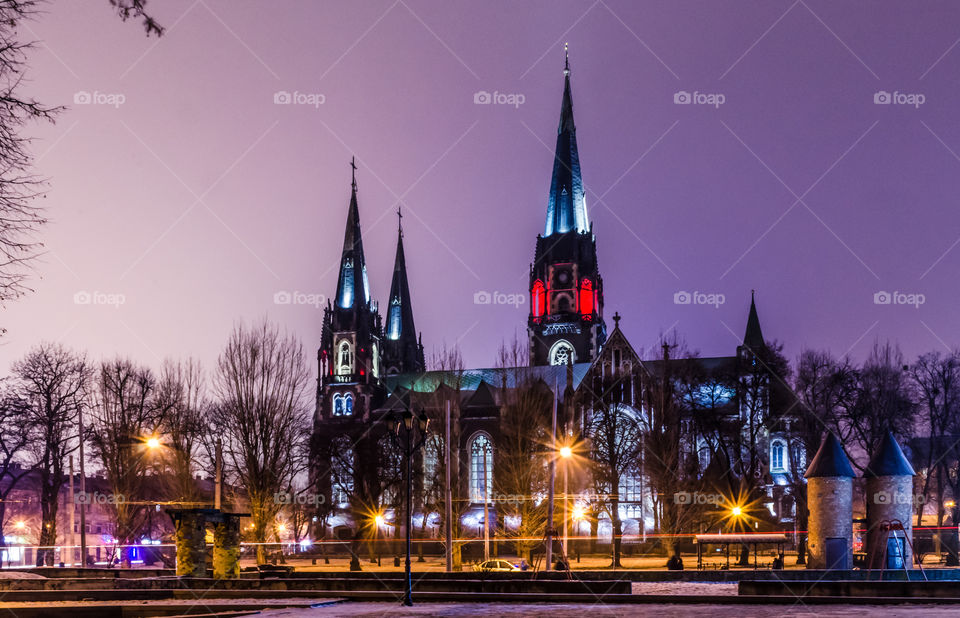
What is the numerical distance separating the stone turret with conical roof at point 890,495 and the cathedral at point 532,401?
1572 cm

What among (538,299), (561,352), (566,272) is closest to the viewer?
(561,352)

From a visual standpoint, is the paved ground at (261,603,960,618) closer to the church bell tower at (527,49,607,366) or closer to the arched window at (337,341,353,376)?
the church bell tower at (527,49,607,366)

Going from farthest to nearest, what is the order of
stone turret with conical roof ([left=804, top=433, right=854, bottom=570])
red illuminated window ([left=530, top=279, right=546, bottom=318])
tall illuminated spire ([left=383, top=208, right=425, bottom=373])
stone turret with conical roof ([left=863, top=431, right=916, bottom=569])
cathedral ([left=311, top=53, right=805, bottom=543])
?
tall illuminated spire ([left=383, top=208, right=425, bottom=373]), red illuminated window ([left=530, top=279, right=546, bottom=318]), cathedral ([left=311, top=53, right=805, bottom=543]), stone turret with conical roof ([left=804, top=433, right=854, bottom=570]), stone turret with conical roof ([left=863, top=431, right=916, bottom=569])

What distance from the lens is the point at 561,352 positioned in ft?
363

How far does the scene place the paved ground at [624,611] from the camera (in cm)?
1847

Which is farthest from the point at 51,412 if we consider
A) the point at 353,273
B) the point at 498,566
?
the point at 353,273

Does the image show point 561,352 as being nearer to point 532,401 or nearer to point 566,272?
point 566,272

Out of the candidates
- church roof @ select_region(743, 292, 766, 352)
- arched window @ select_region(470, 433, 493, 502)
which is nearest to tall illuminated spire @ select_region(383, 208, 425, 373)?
arched window @ select_region(470, 433, 493, 502)

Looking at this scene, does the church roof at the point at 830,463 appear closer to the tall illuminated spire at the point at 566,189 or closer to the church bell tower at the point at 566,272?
the church bell tower at the point at 566,272

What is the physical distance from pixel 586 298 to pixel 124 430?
65475 millimetres

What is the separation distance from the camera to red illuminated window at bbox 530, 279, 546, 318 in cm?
11388

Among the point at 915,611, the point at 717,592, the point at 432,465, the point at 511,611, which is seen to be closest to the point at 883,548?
the point at 717,592

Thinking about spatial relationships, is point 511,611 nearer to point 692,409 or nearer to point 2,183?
point 2,183

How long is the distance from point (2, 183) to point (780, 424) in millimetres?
63615
